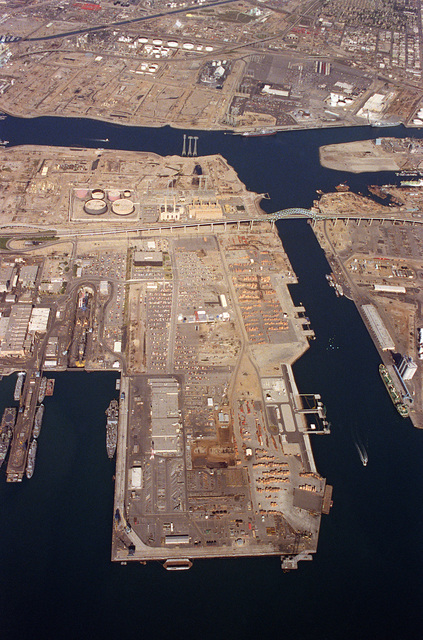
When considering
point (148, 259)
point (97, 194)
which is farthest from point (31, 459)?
point (97, 194)

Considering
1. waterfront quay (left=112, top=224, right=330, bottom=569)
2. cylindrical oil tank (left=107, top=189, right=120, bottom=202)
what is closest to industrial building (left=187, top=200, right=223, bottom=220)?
waterfront quay (left=112, top=224, right=330, bottom=569)

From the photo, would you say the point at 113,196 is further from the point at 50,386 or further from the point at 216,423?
the point at 216,423

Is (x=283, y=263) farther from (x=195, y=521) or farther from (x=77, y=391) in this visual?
(x=195, y=521)

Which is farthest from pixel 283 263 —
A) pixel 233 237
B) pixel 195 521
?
pixel 195 521

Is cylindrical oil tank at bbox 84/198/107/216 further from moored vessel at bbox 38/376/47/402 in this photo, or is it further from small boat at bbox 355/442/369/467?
small boat at bbox 355/442/369/467

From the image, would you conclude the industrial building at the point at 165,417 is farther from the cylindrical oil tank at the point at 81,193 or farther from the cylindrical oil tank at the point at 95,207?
the cylindrical oil tank at the point at 81,193
